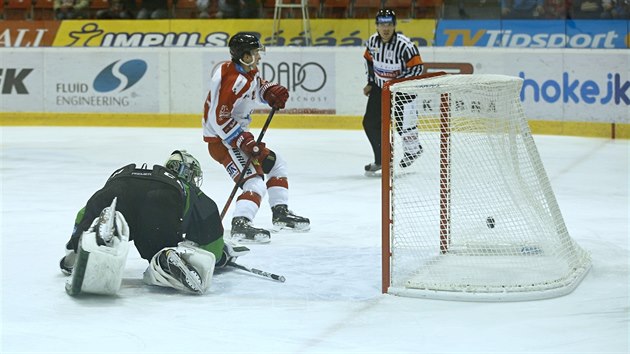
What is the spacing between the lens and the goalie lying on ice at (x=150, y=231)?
3973mm

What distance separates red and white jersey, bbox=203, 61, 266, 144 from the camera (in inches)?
221

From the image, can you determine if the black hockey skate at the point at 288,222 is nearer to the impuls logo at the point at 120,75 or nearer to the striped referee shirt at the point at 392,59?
the striped referee shirt at the point at 392,59

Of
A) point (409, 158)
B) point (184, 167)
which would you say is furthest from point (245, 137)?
point (409, 158)

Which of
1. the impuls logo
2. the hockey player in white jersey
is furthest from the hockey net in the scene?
the impuls logo

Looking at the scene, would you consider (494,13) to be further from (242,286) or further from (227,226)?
(242,286)

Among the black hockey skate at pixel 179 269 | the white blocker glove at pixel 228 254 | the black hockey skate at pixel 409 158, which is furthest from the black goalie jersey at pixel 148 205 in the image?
the black hockey skate at pixel 409 158

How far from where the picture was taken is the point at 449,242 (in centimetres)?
491

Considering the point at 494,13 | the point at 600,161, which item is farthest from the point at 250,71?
the point at 494,13

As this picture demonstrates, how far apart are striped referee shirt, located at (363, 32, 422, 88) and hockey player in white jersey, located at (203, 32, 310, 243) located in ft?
7.66

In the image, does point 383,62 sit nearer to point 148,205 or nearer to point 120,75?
point 148,205

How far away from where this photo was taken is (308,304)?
163 inches

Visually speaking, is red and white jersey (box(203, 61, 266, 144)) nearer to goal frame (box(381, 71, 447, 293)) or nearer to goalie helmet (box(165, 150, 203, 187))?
goalie helmet (box(165, 150, 203, 187))

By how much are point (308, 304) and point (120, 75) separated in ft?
26.1

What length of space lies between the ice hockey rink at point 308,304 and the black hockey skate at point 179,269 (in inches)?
2.8
